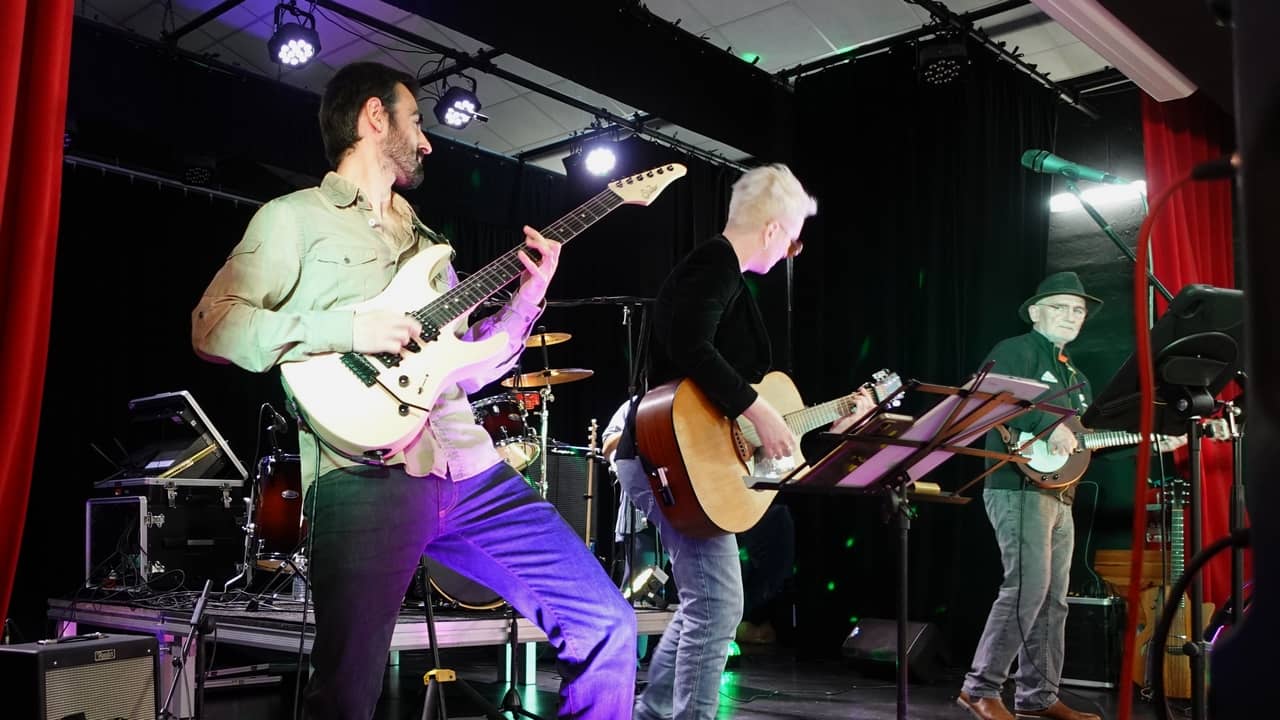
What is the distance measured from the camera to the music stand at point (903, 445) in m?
3.14

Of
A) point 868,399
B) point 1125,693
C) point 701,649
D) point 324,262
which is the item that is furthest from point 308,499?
point 868,399

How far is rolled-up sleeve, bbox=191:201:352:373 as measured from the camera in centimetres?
241

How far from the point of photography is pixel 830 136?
29.9ft

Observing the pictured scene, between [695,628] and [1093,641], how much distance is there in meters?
4.57

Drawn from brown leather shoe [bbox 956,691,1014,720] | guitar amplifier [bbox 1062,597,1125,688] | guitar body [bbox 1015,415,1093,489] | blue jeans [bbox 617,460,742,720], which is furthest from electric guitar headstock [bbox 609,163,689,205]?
guitar amplifier [bbox 1062,597,1125,688]

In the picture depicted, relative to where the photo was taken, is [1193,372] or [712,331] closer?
[1193,372]

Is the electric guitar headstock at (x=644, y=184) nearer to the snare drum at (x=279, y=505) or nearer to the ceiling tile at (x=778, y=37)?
the snare drum at (x=279, y=505)

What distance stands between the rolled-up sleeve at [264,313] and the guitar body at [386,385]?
0.20 feet

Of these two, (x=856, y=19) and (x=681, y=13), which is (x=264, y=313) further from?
(x=856, y=19)

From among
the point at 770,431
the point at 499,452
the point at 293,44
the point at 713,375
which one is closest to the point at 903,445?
the point at 770,431

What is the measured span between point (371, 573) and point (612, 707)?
71 cm

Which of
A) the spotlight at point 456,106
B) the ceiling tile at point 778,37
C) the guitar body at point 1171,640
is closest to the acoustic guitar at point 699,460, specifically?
the guitar body at point 1171,640

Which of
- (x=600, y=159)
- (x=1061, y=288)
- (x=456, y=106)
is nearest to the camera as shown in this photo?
(x=1061, y=288)

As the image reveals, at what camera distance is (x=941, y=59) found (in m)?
8.02
